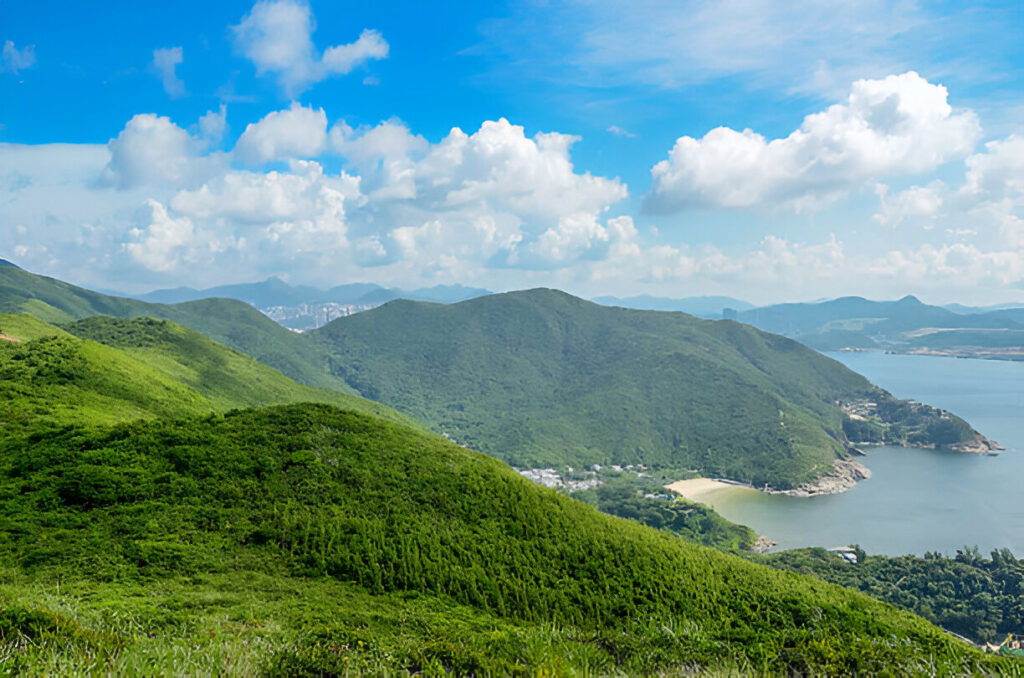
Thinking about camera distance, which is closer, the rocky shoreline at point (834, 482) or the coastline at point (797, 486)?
the rocky shoreline at point (834, 482)

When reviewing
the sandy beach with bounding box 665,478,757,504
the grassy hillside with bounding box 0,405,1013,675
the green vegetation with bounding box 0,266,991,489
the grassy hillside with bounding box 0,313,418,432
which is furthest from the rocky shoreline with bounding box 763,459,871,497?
the grassy hillside with bounding box 0,405,1013,675

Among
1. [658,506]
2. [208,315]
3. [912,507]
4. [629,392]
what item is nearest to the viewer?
[658,506]

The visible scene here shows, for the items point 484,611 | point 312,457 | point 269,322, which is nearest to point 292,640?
point 484,611

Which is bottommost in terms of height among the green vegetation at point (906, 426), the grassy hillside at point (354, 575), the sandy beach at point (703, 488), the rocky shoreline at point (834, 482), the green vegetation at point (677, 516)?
the sandy beach at point (703, 488)

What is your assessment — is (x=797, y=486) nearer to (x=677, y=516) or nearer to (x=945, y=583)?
(x=677, y=516)

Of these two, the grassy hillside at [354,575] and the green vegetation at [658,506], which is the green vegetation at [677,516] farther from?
the grassy hillside at [354,575]

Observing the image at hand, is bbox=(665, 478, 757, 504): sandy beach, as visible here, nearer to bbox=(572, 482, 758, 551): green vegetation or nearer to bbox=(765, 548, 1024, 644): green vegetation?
bbox=(572, 482, 758, 551): green vegetation

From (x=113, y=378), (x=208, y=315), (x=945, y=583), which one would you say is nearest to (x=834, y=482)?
(x=945, y=583)

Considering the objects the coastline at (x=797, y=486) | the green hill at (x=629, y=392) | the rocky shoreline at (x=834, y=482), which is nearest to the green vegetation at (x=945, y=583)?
the rocky shoreline at (x=834, y=482)
